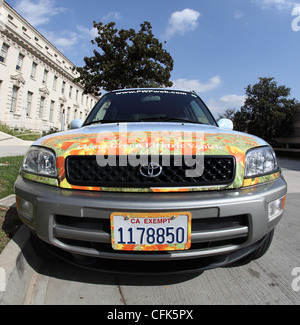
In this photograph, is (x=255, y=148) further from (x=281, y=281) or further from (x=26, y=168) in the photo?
(x=26, y=168)

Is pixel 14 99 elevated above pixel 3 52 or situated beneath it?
situated beneath

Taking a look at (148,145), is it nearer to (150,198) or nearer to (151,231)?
(150,198)

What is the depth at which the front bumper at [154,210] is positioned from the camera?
1.25 metres

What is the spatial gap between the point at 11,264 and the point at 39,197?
0.57m

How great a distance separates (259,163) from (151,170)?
76 cm

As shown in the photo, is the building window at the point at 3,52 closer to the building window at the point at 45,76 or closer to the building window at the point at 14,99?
the building window at the point at 14,99

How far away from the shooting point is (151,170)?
136cm

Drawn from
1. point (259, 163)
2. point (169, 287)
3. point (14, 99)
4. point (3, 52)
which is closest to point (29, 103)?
point (14, 99)

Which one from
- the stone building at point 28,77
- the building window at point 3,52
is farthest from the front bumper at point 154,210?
the building window at point 3,52

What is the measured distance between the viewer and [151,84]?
14.5 metres

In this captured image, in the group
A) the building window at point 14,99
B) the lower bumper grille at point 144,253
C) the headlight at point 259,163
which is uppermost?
the building window at point 14,99

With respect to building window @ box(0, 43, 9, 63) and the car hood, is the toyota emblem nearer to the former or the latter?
the car hood

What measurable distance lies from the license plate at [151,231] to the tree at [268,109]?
26.3m

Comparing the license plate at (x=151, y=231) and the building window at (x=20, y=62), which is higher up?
the building window at (x=20, y=62)
